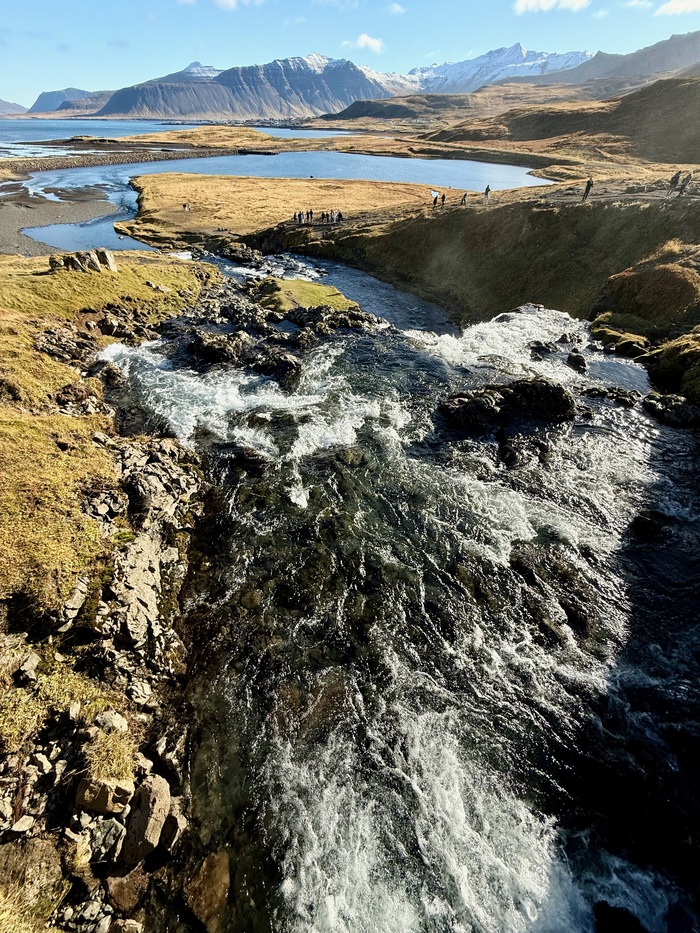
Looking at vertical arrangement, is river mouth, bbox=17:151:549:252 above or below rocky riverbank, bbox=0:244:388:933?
above

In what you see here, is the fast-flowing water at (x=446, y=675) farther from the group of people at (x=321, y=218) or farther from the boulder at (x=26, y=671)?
the group of people at (x=321, y=218)

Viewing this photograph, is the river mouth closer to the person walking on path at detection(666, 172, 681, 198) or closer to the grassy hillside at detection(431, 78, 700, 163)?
the grassy hillside at detection(431, 78, 700, 163)

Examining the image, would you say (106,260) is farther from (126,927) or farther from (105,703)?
(126,927)

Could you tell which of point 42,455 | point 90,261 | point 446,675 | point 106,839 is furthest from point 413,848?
point 90,261

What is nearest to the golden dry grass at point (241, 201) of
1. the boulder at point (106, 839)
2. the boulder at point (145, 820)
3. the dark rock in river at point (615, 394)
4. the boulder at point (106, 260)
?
the boulder at point (106, 260)

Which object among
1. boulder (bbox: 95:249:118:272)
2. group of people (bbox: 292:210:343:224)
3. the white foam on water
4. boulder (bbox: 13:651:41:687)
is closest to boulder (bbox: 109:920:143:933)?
the white foam on water

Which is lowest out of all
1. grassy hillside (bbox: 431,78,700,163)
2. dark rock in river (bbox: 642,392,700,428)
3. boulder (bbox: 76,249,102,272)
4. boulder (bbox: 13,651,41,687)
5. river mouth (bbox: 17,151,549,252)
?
boulder (bbox: 13,651,41,687)
